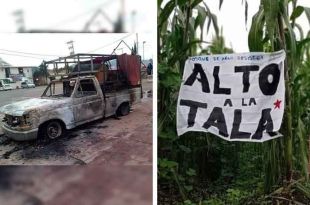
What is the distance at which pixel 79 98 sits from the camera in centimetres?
210

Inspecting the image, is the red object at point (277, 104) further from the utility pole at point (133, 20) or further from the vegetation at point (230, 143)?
the utility pole at point (133, 20)

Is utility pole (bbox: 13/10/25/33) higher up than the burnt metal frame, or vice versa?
utility pole (bbox: 13/10/25/33)

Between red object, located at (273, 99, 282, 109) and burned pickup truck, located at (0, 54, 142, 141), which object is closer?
burned pickup truck, located at (0, 54, 142, 141)

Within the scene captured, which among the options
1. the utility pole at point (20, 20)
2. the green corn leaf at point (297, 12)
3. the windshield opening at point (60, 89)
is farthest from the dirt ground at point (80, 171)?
the green corn leaf at point (297, 12)

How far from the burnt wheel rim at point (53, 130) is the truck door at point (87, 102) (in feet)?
0.29

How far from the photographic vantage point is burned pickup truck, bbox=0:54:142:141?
6.51 ft

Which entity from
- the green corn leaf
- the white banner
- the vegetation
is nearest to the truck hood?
the vegetation

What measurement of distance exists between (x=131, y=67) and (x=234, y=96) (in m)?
1.02

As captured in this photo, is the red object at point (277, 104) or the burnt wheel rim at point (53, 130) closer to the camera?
the burnt wheel rim at point (53, 130)

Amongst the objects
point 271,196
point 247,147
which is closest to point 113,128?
point 271,196

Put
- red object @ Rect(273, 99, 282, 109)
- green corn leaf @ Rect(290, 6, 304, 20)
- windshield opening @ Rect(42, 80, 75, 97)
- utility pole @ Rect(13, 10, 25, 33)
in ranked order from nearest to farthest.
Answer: utility pole @ Rect(13, 10, 25, 33)
windshield opening @ Rect(42, 80, 75, 97)
red object @ Rect(273, 99, 282, 109)
green corn leaf @ Rect(290, 6, 304, 20)

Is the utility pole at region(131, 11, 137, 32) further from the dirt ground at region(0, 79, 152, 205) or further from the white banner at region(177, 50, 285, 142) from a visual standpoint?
the white banner at region(177, 50, 285, 142)

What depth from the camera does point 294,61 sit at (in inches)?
113

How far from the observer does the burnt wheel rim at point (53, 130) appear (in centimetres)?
203
